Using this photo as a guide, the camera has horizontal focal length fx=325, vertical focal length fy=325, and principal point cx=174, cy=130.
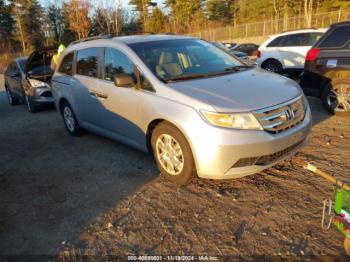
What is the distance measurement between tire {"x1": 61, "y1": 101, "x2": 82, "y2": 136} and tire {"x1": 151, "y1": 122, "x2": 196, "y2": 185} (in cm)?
256

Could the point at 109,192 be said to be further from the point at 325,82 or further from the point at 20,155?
the point at 325,82

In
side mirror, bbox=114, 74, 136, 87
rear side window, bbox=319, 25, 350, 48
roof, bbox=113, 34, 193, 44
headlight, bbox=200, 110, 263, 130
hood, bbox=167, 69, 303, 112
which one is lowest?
headlight, bbox=200, 110, 263, 130

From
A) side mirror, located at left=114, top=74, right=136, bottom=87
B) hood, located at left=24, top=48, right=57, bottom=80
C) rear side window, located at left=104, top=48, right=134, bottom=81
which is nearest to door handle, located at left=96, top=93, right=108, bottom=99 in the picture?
rear side window, located at left=104, top=48, right=134, bottom=81

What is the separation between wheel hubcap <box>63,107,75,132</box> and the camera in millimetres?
6139

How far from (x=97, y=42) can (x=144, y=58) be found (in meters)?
1.30

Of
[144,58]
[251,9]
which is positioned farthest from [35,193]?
[251,9]

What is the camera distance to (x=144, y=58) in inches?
167

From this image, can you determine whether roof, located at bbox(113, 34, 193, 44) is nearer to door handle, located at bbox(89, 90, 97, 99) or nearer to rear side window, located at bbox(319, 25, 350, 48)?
door handle, located at bbox(89, 90, 97, 99)

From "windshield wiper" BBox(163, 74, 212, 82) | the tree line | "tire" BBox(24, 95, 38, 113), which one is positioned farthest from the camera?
the tree line

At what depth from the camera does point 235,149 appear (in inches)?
130

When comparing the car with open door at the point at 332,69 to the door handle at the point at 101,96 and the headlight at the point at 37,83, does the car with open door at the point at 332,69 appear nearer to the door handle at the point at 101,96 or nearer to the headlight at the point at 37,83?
the door handle at the point at 101,96

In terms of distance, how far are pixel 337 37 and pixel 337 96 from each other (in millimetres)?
1095

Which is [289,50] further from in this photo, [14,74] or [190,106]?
[14,74]

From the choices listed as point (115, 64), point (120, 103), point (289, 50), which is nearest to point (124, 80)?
point (120, 103)
